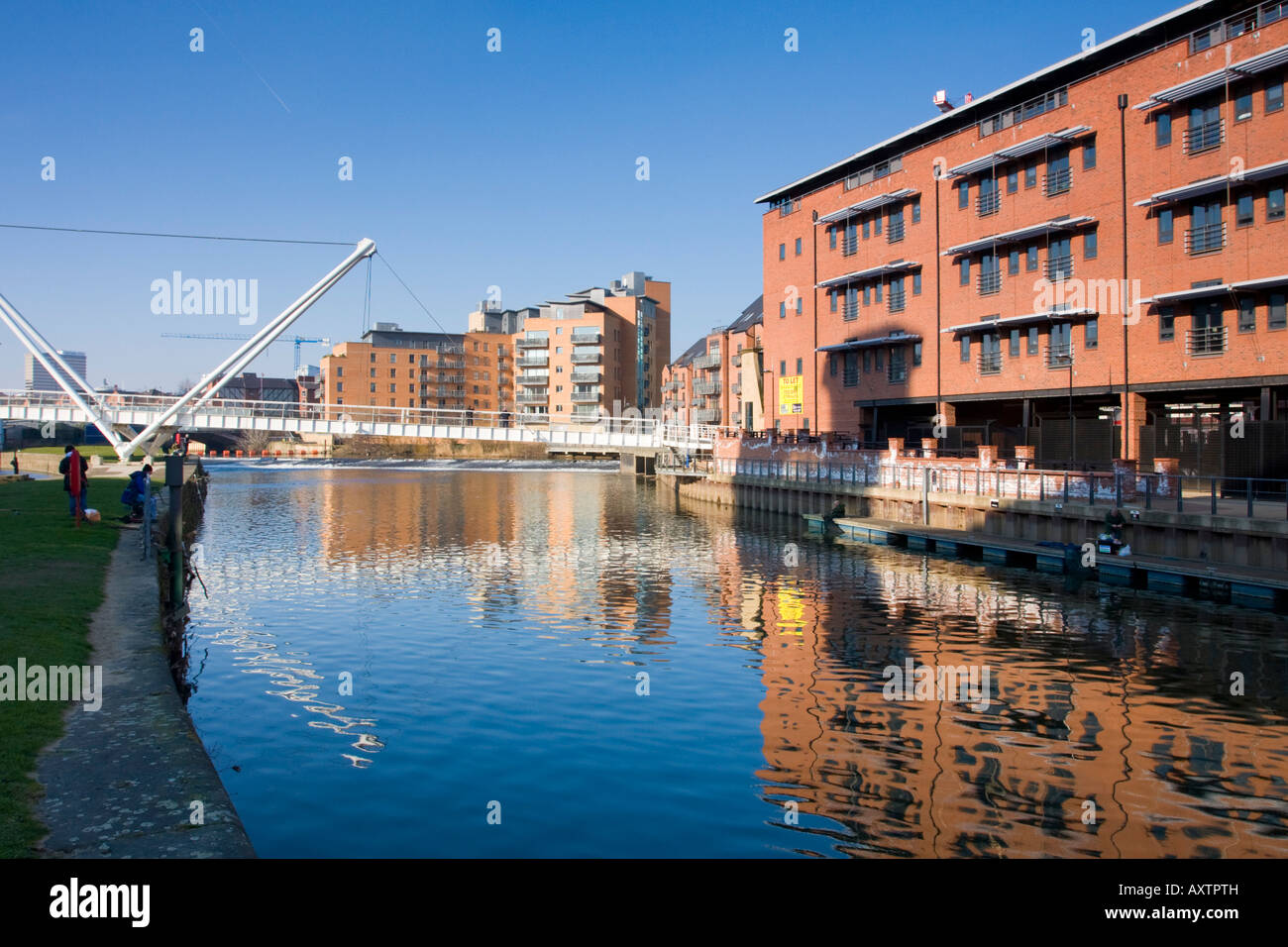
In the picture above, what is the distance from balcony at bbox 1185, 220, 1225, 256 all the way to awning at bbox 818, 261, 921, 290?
15632 mm

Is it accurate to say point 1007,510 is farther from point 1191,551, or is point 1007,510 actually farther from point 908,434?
point 908,434

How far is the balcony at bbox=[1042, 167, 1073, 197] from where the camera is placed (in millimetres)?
41531

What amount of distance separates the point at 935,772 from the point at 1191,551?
19.2 metres

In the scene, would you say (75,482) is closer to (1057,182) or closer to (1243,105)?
(1057,182)

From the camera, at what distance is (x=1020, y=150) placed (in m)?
43.0

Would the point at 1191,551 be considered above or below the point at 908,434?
below

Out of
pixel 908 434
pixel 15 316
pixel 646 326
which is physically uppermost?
pixel 646 326

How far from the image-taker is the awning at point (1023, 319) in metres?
40.4

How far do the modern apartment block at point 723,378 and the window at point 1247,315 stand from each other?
4366cm

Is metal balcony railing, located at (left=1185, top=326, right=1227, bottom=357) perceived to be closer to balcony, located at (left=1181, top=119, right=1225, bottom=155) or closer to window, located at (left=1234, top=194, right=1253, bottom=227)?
window, located at (left=1234, top=194, right=1253, bottom=227)

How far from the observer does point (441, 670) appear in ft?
54.9

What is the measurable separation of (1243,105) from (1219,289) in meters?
6.60

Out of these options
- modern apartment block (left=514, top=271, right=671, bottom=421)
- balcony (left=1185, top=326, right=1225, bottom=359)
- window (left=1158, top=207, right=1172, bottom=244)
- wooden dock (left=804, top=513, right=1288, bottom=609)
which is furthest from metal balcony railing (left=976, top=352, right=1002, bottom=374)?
modern apartment block (left=514, top=271, right=671, bottom=421)
